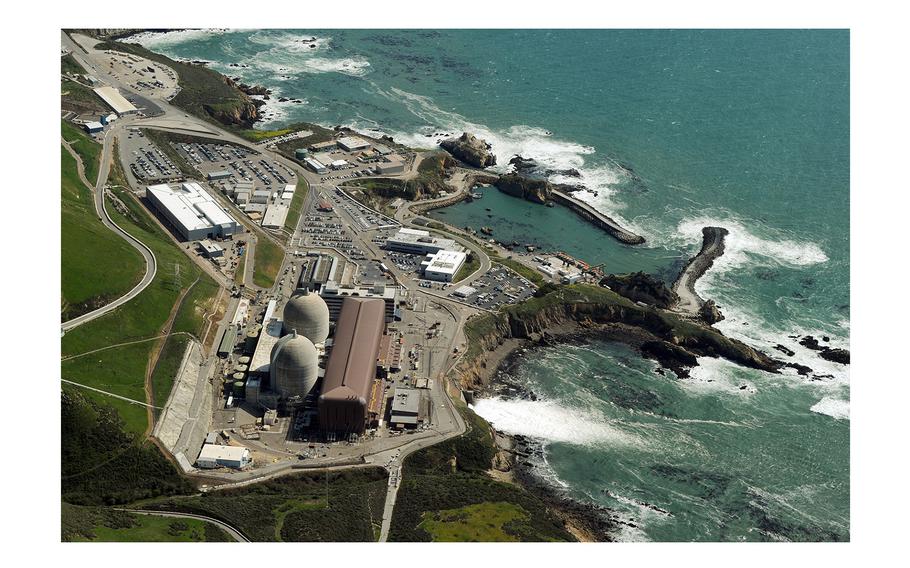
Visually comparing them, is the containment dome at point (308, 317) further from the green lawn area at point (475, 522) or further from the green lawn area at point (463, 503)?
the green lawn area at point (475, 522)

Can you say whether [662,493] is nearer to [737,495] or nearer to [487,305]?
[737,495]

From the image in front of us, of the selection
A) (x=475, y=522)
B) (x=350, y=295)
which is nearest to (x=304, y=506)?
(x=475, y=522)

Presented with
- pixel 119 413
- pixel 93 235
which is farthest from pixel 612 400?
pixel 93 235

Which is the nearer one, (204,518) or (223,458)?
(204,518)

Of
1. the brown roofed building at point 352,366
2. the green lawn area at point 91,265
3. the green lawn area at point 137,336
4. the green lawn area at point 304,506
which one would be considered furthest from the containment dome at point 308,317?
the green lawn area at point 304,506

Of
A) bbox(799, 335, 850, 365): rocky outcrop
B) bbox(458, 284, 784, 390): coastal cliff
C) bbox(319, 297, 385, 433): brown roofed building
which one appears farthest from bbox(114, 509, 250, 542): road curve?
bbox(799, 335, 850, 365): rocky outcrop

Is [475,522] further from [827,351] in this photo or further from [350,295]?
[827,351]

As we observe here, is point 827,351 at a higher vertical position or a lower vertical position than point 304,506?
higher
